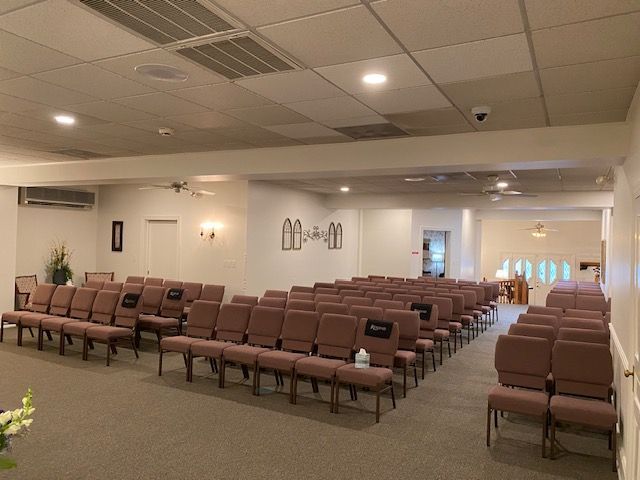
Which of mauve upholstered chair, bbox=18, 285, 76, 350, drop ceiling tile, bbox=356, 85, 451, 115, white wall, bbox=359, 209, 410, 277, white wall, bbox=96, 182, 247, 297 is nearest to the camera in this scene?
drop ceiling tile, bbox=356, 85, 451, 115

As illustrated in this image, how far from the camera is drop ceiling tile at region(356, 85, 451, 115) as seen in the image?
12.6 feet

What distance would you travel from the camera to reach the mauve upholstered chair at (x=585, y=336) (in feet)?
16.0

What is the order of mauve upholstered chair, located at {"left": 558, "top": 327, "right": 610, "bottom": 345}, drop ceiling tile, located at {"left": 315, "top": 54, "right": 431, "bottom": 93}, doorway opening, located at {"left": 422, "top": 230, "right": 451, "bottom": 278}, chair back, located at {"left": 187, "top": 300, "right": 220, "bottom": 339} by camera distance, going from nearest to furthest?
drop ceiling tile, located at {"left": 315, "top": 54, "right": 431, "bottom": 93}, mauve upholstered chair, located at {"left": 558, "top": 327, "right": 610, "bottom": 345}, chair back, located at {"left": 187, "top": 300, "right": 220, "bottom": 339}, doorway opening, located at {"left": 422, "top": 230, "right": 451, "bottom": 278}

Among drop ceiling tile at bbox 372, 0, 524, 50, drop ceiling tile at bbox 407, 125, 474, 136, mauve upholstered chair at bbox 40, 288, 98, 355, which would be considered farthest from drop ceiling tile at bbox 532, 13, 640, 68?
mauve upholstered chair at bbox 40, 288, 98, 355

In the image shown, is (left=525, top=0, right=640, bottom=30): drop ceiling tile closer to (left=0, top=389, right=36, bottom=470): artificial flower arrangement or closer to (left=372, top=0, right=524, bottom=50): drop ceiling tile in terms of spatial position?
(left=372, top=0, right=524, bottom=50): drop ceiling tile

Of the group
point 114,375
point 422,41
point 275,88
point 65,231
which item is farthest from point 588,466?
point 65,231

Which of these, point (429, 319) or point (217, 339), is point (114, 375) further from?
point (429, 319)

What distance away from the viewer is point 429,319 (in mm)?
6688

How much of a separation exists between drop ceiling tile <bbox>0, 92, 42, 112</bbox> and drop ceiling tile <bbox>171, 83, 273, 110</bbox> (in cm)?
153

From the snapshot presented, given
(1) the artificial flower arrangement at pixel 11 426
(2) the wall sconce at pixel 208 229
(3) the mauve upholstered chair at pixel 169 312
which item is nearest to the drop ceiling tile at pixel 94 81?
(1) the artificial flower arrangement at pixel 11 426

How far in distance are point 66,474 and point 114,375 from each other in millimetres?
2629

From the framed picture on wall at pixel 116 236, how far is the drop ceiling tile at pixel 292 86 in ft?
26.6

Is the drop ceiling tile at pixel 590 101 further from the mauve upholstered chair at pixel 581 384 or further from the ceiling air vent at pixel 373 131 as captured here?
the mauve upholstered chair at pixel 581 384

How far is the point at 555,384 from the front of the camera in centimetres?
439
